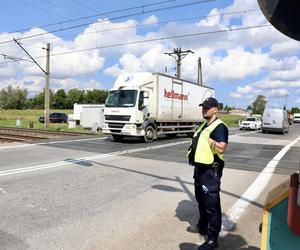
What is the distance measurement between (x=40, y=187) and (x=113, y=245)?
11.5 feet

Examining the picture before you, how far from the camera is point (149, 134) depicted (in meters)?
19.5

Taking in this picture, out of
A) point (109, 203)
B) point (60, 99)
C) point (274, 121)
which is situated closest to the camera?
point (109, 203)

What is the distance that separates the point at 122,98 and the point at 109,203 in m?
12.5

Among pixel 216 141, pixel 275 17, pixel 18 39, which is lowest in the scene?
pixel 216 141

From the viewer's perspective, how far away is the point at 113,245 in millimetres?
4605

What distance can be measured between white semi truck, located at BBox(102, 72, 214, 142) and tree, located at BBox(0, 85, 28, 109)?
117555mm

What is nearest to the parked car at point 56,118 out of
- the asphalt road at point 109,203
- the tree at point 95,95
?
the asphalt road at point 109,203

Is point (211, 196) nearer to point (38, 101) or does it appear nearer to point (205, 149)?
point (205, 149)

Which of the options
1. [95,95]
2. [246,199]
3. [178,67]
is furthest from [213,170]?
[95,95]

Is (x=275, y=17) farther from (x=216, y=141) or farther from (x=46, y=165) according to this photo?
(x=46, y=165)

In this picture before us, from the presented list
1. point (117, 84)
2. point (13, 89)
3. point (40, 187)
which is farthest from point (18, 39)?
point (13, 89)

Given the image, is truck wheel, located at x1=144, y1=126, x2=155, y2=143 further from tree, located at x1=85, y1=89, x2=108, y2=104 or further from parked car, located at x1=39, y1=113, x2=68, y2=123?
tree, located at x1=85, y1=89, x2=108, y2=104

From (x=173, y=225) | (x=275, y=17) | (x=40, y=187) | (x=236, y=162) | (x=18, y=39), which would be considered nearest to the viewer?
(x=275, y=17)

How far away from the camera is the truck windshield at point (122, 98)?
18469mm
